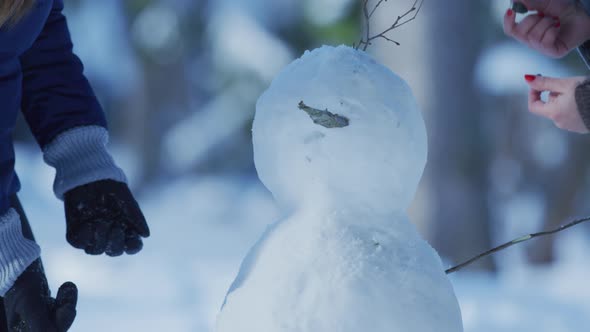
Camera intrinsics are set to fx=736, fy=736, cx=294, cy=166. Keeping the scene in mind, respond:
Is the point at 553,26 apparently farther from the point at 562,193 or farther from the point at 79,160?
the point at 562,193

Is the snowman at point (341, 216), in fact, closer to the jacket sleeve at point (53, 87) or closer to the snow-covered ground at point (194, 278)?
the jacket sleeve at point (53, 87)

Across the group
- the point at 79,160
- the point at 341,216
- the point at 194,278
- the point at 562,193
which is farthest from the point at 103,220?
the point at 562,193

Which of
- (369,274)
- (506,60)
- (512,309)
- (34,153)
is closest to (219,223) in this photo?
(34,153)

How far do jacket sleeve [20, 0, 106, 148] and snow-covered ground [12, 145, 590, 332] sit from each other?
1736 mm

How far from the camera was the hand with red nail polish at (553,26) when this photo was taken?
189cm

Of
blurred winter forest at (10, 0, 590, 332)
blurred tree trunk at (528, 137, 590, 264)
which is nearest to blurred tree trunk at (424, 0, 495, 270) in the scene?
blurred winter forest at (10, 0, 590, 332)

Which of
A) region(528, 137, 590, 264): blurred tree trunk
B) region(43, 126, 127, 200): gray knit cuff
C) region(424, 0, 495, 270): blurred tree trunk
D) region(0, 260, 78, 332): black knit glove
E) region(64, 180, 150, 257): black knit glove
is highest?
region(43, 126, 127, 200): gray knit cuff

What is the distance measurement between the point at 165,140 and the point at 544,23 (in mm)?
10904

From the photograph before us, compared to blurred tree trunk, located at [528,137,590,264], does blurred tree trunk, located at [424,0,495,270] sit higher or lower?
higher

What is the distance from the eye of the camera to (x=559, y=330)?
3217 mm

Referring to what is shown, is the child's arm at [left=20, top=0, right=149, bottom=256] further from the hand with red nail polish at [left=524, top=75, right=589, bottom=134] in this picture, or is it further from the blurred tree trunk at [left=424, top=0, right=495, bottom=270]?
the blurred tree trunk at [left=424, top=0, right=495, bottom=270]

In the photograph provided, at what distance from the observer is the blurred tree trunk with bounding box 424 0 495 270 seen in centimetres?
553

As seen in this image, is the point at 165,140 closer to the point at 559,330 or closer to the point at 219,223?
the point at 219,223

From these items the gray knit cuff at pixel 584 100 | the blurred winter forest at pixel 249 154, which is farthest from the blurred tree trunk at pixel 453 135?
the gray knit cuff at pixel 584 100
